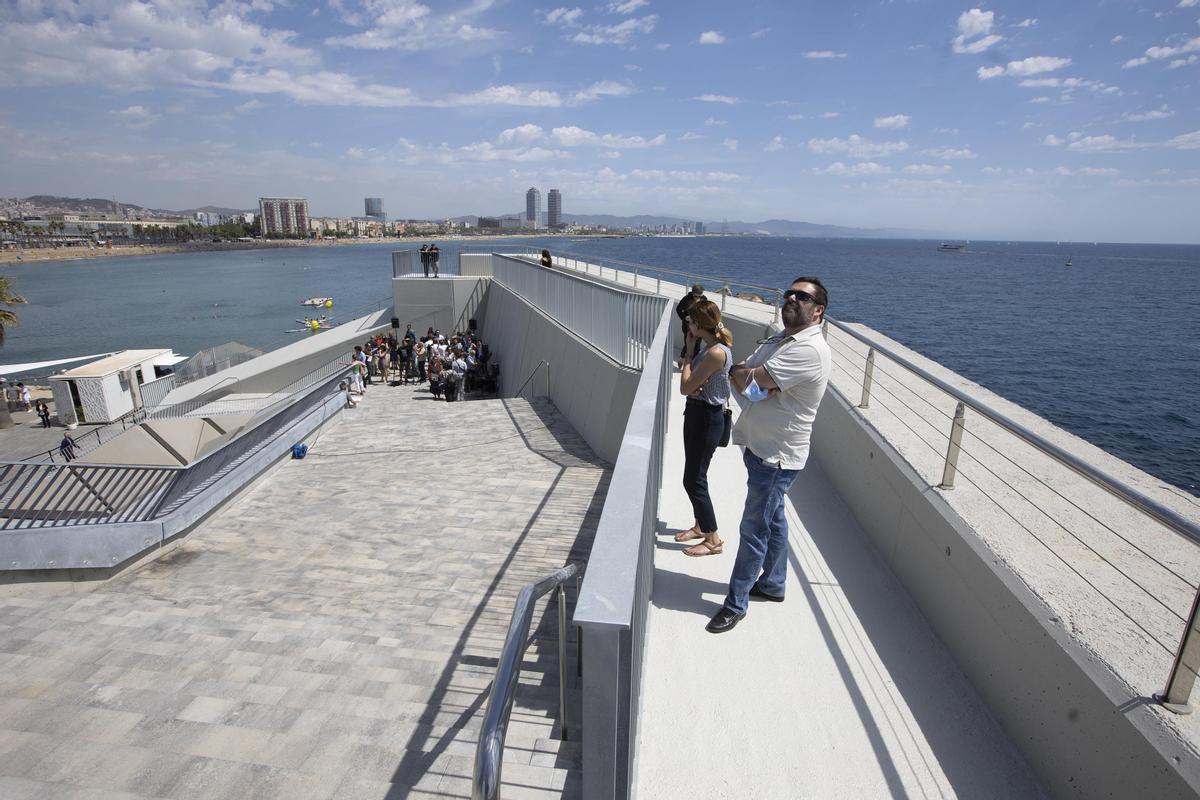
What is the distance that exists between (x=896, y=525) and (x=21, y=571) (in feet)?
30.9

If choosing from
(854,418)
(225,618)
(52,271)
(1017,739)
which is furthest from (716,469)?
(52,271)

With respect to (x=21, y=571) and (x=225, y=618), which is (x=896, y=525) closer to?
(x=225, y=618)

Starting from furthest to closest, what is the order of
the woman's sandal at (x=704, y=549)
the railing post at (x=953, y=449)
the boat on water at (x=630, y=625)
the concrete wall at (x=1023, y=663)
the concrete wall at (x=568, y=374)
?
1. the concrete wall at (x=568, y=374)
2. the woman's sandal at (x=704, y=549)
3. the railing post at (x=953, y=449)
4. the boat on water at (x=630, y=625)
5. the concrete wall at (x=1023, y=663)

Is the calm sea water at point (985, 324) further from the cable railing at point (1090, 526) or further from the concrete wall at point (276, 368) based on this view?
the cable railing at point (1090, 526)

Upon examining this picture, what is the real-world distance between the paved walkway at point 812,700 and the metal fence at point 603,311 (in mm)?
5394

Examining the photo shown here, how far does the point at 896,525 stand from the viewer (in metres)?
4.08

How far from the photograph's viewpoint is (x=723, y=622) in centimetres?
343

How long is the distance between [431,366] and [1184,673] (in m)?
17.2

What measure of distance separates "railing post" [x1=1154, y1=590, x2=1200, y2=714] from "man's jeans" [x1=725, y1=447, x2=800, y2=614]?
149 centimetres

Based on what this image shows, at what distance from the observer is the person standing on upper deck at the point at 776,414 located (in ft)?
9.89

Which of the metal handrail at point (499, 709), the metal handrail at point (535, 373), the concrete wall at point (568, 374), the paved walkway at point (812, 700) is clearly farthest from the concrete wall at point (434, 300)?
the metal handrail at point (499, 709)

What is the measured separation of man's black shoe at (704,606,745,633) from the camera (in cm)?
343

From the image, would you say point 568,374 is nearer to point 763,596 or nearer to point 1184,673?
point 763,596

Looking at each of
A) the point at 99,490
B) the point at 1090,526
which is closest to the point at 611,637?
the point at 1090,526
